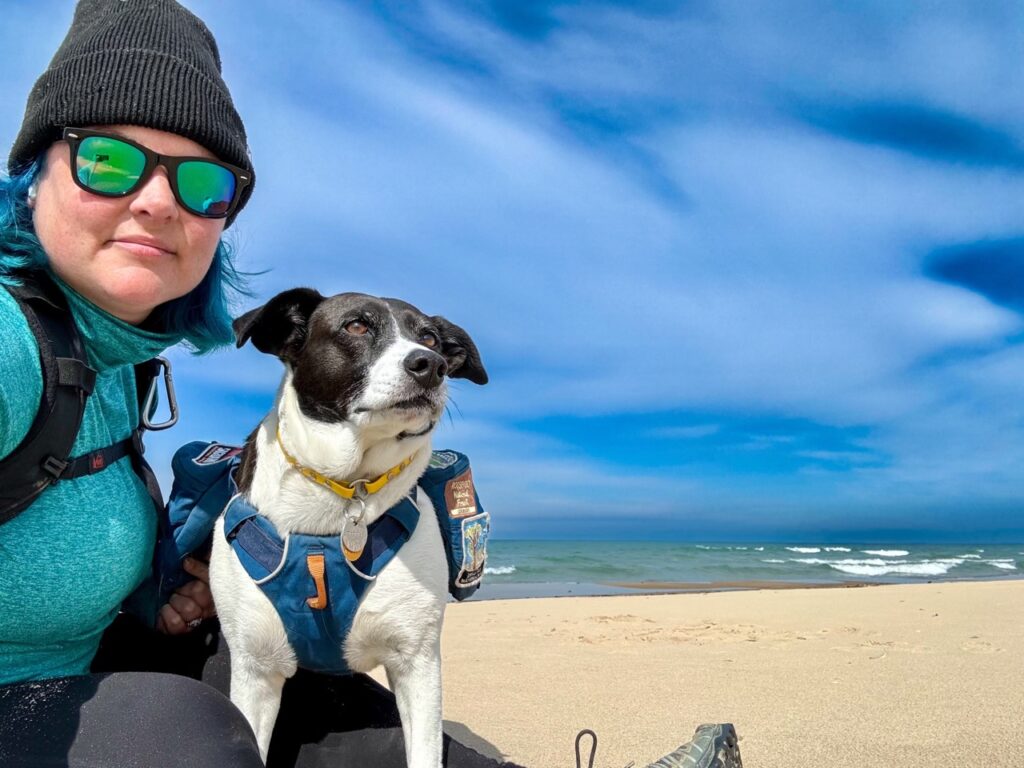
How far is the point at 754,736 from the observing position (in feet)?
11.5

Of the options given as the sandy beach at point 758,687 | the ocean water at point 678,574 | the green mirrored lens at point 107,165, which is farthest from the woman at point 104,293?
the ocean water at point 678,574

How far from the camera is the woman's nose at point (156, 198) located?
79.1 inches

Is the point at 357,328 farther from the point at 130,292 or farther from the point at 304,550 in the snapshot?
the point at 130,292

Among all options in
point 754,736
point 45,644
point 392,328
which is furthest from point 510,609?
point 45,644

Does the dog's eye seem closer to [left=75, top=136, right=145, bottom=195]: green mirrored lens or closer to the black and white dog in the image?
the black and white dog

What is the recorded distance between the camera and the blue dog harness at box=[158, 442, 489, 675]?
2.51 metres

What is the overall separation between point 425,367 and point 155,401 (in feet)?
2.92

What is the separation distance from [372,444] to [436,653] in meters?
0.75

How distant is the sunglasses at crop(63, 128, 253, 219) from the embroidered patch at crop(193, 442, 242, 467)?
1014mm

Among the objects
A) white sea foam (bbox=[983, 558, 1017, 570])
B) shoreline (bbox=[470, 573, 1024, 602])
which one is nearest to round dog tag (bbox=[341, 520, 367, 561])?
shoreline (bbox=[470, 573, 1024, 602])

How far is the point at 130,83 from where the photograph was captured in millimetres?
2057

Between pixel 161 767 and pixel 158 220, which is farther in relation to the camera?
pixel 158 220

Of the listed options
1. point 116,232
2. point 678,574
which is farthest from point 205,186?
point 678,574

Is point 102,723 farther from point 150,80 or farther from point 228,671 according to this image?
point 150,80
